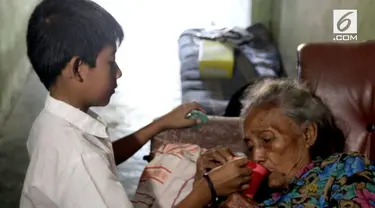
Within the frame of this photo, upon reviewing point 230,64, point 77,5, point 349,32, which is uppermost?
point 77,5

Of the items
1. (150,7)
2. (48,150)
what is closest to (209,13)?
(150,7)

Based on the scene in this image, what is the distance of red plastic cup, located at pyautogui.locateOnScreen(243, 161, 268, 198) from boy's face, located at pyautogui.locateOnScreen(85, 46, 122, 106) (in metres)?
0.41

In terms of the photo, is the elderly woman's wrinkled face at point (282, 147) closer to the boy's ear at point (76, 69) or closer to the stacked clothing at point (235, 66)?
the boy's ear at point (76, 69)

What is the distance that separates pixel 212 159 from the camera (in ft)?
5.79

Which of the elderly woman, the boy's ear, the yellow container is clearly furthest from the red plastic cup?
the yellow container

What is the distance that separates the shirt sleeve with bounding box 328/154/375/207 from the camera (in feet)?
4.94

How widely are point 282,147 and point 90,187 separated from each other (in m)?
0.58

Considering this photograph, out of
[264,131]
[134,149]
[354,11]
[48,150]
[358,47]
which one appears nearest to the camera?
[48,150]

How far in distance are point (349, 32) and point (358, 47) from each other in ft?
3.66

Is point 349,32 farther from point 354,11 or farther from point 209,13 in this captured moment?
point 209,13

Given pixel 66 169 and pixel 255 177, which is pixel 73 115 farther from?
pixel 255 177

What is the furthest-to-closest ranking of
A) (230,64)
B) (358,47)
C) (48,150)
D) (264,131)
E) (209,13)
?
(209,13) → (230,64) → (358,47) → (264,131) → (48,150)

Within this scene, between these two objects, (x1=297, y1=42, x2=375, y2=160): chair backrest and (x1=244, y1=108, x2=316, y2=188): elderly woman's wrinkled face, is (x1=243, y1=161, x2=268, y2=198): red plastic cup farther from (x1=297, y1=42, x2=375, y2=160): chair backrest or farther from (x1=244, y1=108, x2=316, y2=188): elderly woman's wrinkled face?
(x1=297, y1=42, x2=375, y2=160): chair backrest

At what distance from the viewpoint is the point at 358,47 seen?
212 centimetres
